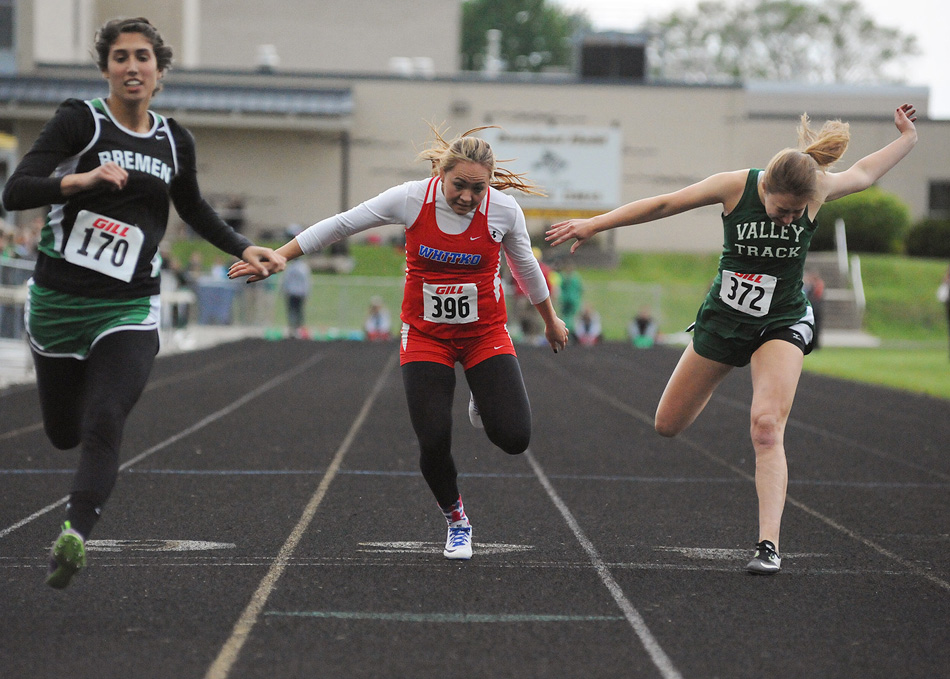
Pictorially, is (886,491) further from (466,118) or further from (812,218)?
(466,118)

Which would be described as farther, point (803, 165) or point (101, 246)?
point (803, 165)

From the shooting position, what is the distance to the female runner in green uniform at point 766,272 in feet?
18.2

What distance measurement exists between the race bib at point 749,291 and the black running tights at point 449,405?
1.10 meters

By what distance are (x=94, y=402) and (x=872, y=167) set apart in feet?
12.4

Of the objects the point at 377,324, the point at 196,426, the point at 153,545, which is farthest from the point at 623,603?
the point at 377,324

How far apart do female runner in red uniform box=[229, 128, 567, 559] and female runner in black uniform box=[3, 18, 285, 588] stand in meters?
0.81

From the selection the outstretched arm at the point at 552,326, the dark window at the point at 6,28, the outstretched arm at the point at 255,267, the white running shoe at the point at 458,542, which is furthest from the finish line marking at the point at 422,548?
the dark window at the point at 6,28

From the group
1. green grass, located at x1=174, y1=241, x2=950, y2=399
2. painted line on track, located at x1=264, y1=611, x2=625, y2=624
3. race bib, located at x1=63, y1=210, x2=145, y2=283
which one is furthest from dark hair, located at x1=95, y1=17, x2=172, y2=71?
green grass, located at x1=174, y1=241, x2=950, y2=399

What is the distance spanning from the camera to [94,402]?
14.9 feet

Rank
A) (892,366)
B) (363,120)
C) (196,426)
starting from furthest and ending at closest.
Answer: (363,120), (892,366), (196,426)

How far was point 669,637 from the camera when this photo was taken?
444 centimetres

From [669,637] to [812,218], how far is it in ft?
7.36

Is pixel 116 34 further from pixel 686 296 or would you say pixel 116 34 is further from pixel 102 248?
pixel 686 296

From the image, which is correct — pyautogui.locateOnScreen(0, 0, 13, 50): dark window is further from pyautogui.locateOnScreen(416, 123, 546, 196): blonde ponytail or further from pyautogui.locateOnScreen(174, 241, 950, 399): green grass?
pyautogui.locateOnScreen(416, 123, 546, 196): blonde ponytail
